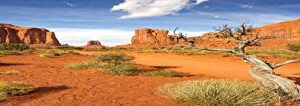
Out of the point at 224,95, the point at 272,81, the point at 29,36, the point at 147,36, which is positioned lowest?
the point at 224,95

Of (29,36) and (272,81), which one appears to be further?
(29,36)

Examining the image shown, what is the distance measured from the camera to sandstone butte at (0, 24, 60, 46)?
479 ft

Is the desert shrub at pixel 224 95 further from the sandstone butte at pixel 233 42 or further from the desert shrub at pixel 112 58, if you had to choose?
the sandstone butte at pixel 233 42

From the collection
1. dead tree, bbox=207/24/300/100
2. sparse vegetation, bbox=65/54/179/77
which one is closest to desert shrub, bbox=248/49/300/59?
sparse vegetation, bbox=65/54/179/77

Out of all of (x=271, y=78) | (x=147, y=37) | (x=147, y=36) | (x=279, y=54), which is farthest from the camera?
(x=147, y=36)

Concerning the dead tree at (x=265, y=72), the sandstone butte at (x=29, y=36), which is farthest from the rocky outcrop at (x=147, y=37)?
the dead tree at (x=265, y=72)

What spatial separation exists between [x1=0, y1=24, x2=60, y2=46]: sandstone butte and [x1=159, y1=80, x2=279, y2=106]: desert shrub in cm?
14046

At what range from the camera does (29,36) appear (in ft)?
484

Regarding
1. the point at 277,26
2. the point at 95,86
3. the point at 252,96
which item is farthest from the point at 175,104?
the point at 277,26

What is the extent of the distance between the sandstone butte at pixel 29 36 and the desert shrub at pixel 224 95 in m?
140

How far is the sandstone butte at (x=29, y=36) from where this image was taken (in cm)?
14588

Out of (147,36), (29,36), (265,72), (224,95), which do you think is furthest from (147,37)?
(224,95)

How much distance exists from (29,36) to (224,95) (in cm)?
14507

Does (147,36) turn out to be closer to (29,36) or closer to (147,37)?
(147,37)
